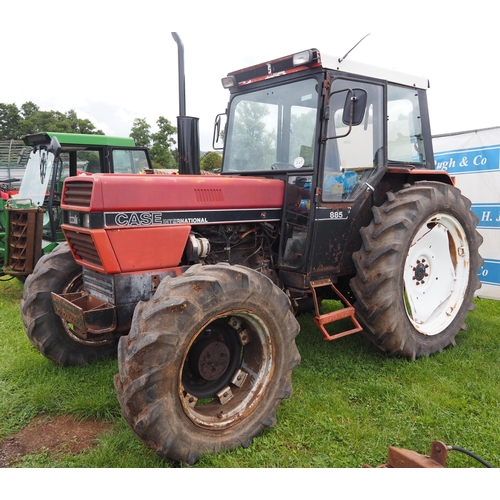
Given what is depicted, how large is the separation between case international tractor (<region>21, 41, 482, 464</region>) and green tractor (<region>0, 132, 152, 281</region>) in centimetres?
253

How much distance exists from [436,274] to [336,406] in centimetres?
181

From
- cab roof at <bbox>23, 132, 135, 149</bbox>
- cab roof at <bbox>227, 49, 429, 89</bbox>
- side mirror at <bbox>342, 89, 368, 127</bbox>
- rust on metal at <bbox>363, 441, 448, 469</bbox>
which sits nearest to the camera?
rust on metal at <bbox>363, 441, 448, 469</bbox>

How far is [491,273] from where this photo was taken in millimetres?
5719

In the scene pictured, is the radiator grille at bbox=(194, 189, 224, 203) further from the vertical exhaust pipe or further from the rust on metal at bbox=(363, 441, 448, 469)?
the rust on metal at bbox=(363, 441, 448, 469)

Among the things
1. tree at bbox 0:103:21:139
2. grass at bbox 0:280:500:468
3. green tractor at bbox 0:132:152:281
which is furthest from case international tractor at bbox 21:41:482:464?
tree at bbox 0:103:21:139

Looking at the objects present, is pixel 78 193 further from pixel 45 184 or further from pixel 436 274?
pixel 45 184

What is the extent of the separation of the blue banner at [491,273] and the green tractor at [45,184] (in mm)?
5007

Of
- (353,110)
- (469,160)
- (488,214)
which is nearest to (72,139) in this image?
(353,110)

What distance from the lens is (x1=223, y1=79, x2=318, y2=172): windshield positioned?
3.55 meters

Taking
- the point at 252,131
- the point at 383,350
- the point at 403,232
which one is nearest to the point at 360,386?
the point at 383,350

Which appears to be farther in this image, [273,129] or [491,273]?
[491,273]

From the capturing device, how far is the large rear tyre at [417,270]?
11.9 feet

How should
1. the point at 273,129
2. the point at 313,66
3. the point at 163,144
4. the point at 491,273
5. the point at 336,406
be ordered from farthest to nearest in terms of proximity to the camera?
1. the point at 163,144
2. the point at 491,273
3. the point at 273,129
4. the point at 313,66
5. the point at 336,406

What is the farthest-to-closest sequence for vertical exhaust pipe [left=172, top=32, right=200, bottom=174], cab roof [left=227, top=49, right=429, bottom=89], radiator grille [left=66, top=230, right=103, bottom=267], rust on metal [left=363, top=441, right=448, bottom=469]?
vertical exhaust pipe [left=172, top=32, right=200, bottom=174]
cab roof [left=227, top=49, right=429, bottom=89]
radiator grille [left=66, top=230, right=103, bottom=267]
rust on metal [left=363, top=441, right=448, bottom=469]
